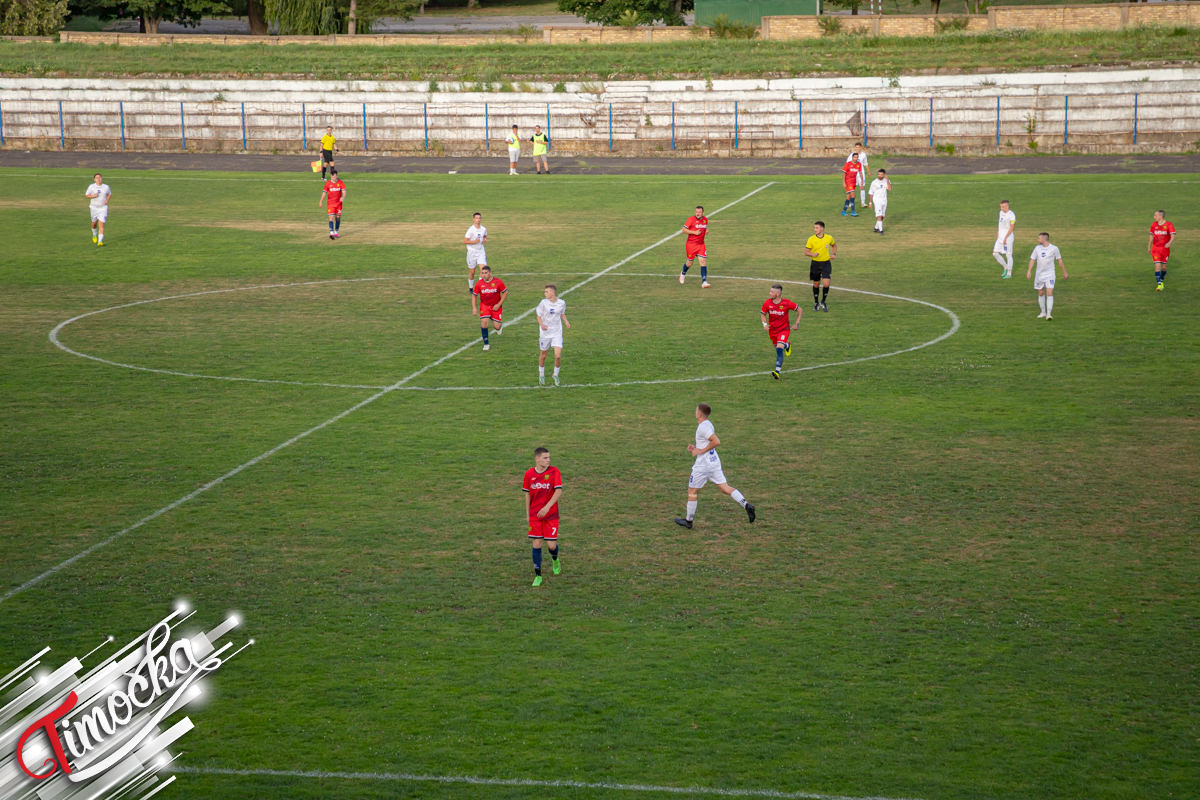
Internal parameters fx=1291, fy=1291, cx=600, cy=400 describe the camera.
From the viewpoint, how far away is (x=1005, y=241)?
35312 millimetres

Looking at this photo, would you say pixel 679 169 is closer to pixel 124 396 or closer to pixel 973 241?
pixel 973 241

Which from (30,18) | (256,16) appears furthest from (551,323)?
(256,16)

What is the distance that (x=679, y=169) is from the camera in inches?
2564

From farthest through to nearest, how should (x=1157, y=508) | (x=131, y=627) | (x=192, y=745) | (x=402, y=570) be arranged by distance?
(x=1157, y=508) → (x=402, y=570) → (x=131, y=627) → (x=192, y=745)

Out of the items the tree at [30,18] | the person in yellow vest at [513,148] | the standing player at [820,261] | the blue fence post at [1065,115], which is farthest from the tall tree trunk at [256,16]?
the standing player at [820,261]

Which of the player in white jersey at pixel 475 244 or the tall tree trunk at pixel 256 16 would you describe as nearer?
the player in white jersey at pixel 475 244

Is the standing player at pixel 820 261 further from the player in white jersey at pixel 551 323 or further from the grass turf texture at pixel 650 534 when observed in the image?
the player in white jersey at pixel 551 323

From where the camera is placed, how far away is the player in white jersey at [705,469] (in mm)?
17484

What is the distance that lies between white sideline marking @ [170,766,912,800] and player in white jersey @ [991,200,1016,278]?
2616 cm

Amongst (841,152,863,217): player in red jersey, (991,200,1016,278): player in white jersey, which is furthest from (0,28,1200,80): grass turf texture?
(991,200,1016,278): player in white jersey

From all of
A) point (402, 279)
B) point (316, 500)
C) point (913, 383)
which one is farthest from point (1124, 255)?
point (316, 500)

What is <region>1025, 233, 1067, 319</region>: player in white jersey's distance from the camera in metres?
29.4

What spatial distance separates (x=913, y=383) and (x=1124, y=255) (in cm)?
1723

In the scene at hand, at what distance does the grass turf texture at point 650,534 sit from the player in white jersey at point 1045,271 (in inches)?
26.0
